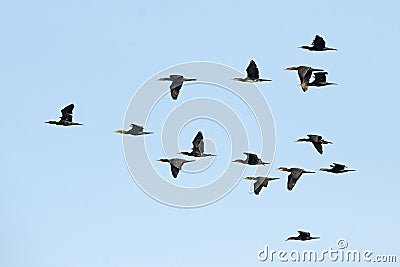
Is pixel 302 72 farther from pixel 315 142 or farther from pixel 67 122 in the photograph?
pixel 67 122

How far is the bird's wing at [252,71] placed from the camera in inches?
3408

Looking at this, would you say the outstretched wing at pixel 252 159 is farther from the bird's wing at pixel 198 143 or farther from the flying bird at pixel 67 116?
the flying bird at pixel 67 116

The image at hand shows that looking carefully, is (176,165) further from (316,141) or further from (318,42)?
(318,42)

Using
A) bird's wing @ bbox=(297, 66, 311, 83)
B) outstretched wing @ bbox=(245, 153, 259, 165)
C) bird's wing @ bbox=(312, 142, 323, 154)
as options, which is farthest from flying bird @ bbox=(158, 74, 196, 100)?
bird's wing @ bbox=(312, 142, 323, 154)

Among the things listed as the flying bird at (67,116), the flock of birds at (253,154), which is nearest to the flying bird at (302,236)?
the flock of birds at (253,154)

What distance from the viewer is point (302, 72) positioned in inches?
3344

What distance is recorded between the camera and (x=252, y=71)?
86.7 metres

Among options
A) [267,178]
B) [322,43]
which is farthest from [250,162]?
[322,43]

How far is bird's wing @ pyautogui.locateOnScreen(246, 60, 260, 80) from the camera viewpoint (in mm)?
86562

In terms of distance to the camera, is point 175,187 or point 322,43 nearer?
point 322,43

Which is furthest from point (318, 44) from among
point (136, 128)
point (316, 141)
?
point (136, 128)

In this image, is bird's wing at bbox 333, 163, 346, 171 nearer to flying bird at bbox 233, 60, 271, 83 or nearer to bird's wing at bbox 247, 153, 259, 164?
bird's wing at bbox 247, 153, 259, 164

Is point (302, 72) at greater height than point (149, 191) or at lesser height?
greater

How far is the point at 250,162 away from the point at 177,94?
5.43 meters
